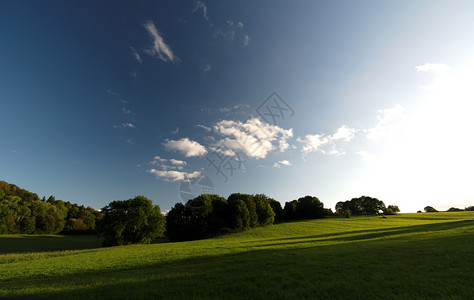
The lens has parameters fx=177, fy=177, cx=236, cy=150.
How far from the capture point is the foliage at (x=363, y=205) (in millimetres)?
107250

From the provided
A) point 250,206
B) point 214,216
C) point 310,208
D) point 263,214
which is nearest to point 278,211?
point 310,208

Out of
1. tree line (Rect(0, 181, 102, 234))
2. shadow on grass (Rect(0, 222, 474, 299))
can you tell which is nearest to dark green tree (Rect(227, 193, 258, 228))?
shadow on grass (Rect(0, 222, 474, 299))

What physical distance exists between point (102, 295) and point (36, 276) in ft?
42.4

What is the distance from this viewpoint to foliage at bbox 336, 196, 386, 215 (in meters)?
107

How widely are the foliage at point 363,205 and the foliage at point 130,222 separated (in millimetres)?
97526

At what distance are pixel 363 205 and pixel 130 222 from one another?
448ft

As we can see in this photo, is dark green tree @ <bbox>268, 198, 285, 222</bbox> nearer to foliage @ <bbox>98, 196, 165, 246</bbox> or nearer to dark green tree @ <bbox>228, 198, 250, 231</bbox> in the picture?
dark green tree @ <bbox>228, 198, 250, 231</bbox>

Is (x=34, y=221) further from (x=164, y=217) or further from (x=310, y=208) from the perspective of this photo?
(x=310, y=208)

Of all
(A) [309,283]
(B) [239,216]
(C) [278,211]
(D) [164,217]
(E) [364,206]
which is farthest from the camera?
(E) [364,206]

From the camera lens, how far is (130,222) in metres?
49.9

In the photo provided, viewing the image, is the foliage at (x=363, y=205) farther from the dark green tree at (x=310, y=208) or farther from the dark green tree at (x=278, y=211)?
the dark green tree at (x=278, y=211)

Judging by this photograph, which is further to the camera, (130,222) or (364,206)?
(364,206)

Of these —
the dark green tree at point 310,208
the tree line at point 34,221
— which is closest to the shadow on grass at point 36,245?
the tree line at point 34,221

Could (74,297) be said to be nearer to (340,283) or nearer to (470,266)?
(340,283)
